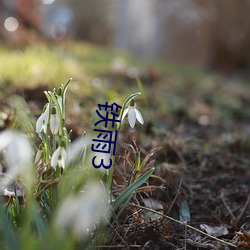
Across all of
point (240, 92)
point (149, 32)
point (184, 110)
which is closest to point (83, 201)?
point (184, 110)

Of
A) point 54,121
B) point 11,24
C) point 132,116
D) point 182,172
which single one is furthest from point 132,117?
point 11,24

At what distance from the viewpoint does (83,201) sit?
0.96 m

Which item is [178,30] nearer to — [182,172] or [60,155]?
[182,172]

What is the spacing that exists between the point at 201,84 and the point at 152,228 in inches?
161

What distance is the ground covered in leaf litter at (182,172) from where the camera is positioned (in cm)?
137

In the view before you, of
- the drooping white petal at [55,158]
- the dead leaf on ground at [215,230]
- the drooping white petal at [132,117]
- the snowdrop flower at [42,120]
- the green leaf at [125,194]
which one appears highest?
the drooping white petal at [132,117]

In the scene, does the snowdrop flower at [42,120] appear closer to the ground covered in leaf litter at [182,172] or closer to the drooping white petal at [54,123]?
the drooping white petal at [54,123]

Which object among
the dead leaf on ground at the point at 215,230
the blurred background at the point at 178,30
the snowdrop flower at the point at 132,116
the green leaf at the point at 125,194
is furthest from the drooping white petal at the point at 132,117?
the blurred background at the point at 178,30

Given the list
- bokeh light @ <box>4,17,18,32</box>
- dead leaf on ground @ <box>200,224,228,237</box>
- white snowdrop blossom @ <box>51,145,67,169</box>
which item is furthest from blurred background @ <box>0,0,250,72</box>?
white snowdrop blossom @ <box>51,145,67,169</box>

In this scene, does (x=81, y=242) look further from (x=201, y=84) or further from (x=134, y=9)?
(x=134, y=9)

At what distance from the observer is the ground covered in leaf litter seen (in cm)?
137

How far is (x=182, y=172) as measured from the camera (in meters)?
2.04

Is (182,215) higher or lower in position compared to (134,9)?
lower

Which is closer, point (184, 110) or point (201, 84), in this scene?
point (184, 110)
